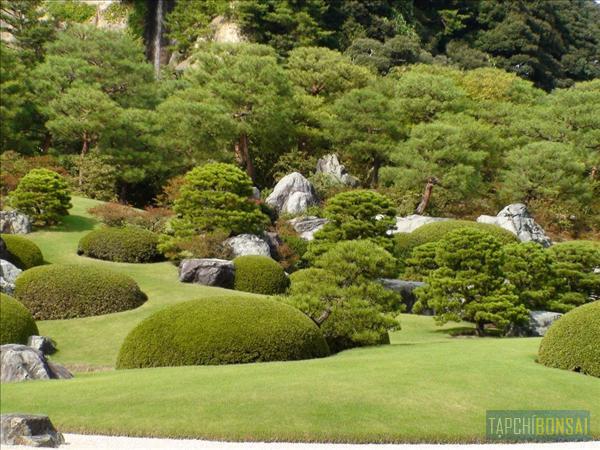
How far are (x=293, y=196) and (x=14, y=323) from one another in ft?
57.9

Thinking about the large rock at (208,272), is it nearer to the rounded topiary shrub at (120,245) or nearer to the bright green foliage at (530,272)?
the rounded topiary shrub at (120,245)

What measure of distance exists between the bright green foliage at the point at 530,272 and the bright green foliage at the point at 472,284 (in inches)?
56.5

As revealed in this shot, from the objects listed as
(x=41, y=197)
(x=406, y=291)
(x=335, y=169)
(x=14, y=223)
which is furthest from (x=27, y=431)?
(x=335, y=169)

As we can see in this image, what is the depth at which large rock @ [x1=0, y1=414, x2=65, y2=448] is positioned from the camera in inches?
260

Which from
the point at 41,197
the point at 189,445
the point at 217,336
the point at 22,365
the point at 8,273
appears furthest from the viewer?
the point at 41,197

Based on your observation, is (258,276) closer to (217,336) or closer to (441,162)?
(217,336)

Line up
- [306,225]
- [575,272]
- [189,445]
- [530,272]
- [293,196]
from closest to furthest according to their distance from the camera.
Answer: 1. [189,445]
2. [530,272]
3. [575,272]
4. [306,225]
5. [293,196]

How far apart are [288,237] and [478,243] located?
8.75 metres

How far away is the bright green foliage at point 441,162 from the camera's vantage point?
3091 centimetres

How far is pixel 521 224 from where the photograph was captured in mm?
28047

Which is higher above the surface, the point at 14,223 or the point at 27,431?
the point at 27,431

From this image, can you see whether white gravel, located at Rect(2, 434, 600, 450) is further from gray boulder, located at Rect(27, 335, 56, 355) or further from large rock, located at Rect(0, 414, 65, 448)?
gray boulder, located at Rect(27, 335, 56, 355)

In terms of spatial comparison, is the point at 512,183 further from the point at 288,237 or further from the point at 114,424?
the point at 114,424

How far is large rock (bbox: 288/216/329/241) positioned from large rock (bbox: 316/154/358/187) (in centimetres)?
642
